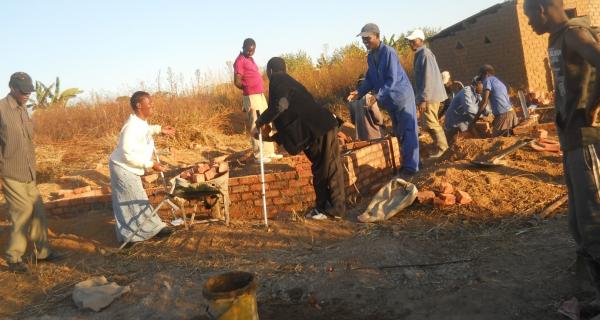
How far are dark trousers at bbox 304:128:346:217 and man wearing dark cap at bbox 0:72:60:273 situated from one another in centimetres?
287

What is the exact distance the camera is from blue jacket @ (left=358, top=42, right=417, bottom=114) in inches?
258

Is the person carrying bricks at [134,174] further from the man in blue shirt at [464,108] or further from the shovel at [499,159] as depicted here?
the man in blue shirt at [464,108]

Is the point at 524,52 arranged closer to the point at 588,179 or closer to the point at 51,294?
the point at 588,179

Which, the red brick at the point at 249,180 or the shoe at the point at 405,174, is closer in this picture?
the red brick at the point at 249,180

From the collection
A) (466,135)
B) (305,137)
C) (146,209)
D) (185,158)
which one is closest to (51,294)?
(146,209)

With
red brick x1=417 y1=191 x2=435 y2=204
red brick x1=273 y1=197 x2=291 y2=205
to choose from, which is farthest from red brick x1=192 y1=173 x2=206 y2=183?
red brick x1=417 y1=191 x2=435 y2=204

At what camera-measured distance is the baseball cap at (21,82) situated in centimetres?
546

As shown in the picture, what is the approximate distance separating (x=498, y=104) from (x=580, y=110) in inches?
223

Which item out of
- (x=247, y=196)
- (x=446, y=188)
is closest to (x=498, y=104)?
(x=446, y=188)

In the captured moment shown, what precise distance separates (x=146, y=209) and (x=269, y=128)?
1.56 m

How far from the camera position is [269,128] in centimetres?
582

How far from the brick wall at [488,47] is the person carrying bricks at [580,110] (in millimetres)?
10532

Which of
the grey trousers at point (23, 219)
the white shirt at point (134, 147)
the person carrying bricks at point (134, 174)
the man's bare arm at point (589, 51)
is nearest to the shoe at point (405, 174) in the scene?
the person carrying bricks at point (134, 174)

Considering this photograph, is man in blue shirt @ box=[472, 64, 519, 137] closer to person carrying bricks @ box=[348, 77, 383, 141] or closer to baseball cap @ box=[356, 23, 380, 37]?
person carrying bricks @ box=[348, 77, 383, 141]
